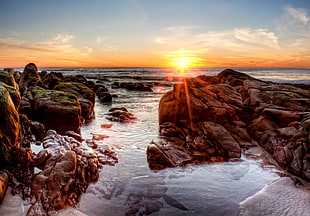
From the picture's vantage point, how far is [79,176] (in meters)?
6.33

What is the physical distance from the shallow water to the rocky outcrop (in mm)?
644

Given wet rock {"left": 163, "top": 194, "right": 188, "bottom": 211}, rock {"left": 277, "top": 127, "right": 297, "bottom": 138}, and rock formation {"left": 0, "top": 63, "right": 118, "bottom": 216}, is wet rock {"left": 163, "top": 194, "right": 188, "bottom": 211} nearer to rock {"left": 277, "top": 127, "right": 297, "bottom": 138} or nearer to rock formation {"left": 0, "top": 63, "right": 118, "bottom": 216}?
rock formation {"left": 0, "top": 63, "right": 118, "bottom": 216}

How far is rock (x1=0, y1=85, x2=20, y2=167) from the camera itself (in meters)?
6.07

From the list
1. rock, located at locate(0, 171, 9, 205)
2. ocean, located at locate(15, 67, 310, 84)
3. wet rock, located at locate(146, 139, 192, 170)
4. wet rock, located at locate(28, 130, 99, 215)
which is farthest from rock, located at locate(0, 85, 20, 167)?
ocean, located at locate(15, 67, 310, 84)

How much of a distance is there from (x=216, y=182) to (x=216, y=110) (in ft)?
16.1

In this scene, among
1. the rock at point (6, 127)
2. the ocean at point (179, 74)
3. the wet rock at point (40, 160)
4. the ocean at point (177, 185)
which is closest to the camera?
the ocean at point (177, 185)

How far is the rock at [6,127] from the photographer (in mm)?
6069

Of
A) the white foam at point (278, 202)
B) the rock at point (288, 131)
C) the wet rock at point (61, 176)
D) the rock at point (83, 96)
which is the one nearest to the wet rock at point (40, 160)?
the wet rock at point (61, 176)

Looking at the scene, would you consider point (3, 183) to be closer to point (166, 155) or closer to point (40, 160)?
point (40, 160)

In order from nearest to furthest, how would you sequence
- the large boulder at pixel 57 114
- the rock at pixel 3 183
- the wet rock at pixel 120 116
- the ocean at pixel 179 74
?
the rock at pixel 3 183
the large boulder at pixel 57 114
the wet rock at pixel 120 116
the ocean at pixel 179 74

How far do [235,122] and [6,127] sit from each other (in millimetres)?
9591

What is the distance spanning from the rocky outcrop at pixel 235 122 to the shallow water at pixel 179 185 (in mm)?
644

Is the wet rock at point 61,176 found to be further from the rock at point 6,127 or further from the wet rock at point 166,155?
the wet rock at point 166,155

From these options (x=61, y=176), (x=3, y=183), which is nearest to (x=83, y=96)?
(x=61, y=176)
